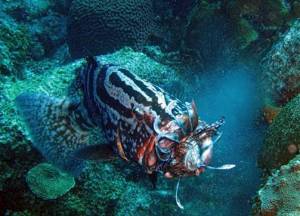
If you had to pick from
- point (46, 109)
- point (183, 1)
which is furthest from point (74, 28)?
point (46, 109)

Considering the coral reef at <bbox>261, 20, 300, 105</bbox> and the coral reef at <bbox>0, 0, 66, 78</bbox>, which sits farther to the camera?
the coral reef at <bbox>0, 0, 66, 78</bbox>

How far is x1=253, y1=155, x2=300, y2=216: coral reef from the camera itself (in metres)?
2.83

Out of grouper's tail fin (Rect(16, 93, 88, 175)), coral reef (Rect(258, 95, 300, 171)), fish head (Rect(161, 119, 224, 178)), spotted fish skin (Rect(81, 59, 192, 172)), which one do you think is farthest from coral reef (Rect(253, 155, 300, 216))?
grouper's tail fin (Rect(16, 93, 88, 175))

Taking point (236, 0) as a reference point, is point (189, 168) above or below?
below

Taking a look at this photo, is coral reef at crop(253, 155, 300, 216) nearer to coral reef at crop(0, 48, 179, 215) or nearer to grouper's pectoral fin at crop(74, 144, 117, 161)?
grouper's pectoral fin at crop(74, 144, 117, 161)

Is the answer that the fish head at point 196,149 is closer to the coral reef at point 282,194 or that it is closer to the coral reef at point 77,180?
the coral reef at point 282,194

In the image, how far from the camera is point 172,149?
225 centimetres

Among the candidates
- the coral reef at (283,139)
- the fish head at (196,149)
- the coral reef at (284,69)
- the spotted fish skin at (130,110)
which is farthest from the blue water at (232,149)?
the fish head at (196,149)

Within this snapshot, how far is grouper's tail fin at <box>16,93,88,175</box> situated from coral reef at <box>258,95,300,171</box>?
2218 mm

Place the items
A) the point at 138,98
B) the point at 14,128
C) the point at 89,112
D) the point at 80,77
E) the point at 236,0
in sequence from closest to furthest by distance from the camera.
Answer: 1. the point at 138,98
2. the point at 89,112
3. the point at 80,77
4. the point at 14,128
5. the point at 236,0

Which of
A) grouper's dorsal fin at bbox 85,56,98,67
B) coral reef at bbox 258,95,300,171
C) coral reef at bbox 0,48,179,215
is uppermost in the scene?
grouper's dorsal fin at bbox 85,56,98,67

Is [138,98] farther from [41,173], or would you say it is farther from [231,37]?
[231,37]

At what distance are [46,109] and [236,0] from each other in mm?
3742

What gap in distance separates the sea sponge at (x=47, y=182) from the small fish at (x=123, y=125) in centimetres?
75
